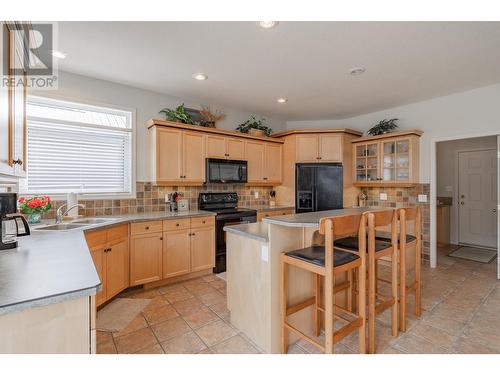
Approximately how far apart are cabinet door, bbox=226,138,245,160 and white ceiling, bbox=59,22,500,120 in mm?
672

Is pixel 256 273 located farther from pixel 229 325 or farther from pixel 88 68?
pixel 88 68

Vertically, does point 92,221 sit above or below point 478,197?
below

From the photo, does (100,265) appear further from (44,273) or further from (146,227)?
(44,273)

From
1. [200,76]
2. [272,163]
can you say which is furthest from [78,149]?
[272,163]

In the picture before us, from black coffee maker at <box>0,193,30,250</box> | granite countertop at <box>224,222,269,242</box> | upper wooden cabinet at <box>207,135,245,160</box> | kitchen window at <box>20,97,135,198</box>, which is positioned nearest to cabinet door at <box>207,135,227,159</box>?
upper wooden cabinet at <box>207,135,245,160</box>

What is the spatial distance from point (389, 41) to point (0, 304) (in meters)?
3.13

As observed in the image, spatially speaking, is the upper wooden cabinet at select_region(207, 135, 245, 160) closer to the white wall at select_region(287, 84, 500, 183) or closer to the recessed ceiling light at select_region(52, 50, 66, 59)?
the recessed ceiling light at select_region(52, 50, 66, 59)

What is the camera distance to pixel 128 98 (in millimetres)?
3480

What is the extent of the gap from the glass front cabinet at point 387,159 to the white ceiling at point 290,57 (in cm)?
67

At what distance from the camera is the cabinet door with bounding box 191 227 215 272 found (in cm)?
340

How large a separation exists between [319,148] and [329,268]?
3303mm

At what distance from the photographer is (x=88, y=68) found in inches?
115

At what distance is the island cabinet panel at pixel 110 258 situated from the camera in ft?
8.02

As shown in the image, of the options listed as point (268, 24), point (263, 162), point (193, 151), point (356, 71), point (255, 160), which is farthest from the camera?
point (263, 162)
